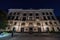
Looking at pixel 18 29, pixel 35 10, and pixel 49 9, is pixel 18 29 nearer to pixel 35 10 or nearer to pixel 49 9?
pixel 35 10

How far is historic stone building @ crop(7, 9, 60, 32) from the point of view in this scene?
4436 cm

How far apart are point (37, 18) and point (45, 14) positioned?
5093mm

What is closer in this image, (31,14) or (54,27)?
(54,27)

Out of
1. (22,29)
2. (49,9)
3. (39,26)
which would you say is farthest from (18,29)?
(49,9)

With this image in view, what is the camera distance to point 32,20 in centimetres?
4653

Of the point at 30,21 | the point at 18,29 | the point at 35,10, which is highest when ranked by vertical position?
the point at 35,10

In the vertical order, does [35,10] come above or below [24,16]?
above

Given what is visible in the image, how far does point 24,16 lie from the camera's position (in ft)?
162

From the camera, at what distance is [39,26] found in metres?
44.8

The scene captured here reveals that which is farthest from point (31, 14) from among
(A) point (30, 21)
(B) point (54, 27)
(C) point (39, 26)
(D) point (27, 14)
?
(B) point (54, 27)

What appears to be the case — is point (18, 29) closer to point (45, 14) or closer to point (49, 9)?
point (45, 14)

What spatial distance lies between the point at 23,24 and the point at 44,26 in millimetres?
9962

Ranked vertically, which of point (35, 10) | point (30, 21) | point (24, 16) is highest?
point (35, 10)

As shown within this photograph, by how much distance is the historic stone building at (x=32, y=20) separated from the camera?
44.4 metres
